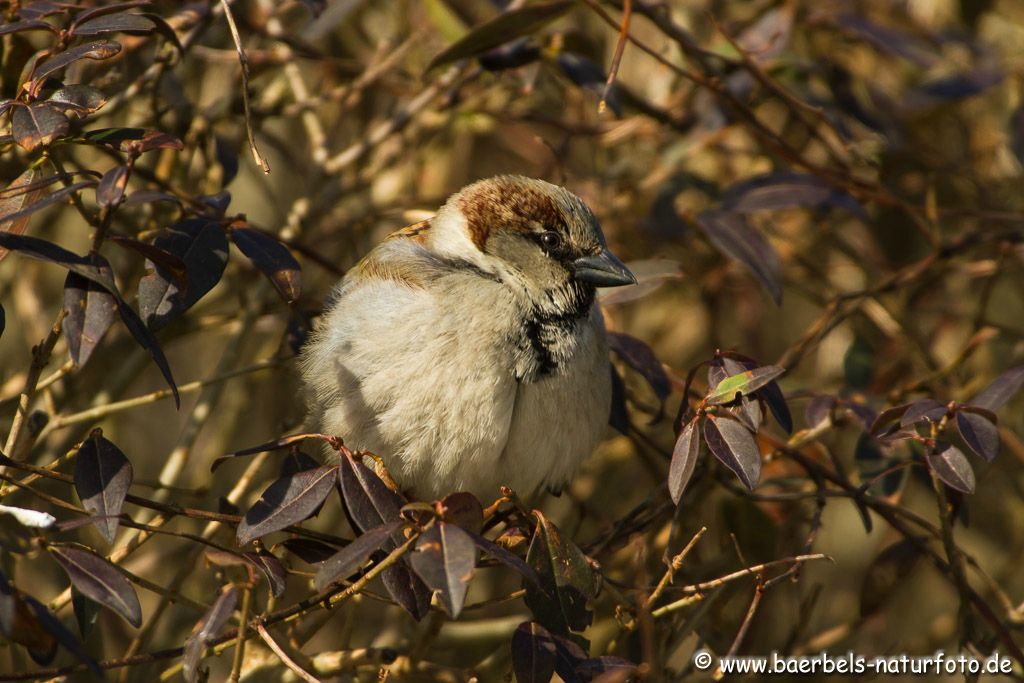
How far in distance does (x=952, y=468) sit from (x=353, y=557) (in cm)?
99

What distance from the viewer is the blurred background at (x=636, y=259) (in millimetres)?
2260

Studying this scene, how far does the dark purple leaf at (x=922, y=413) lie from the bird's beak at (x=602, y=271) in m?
0.74

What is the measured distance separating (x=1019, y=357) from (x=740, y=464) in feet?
5.41

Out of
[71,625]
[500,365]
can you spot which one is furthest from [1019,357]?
[71,625]

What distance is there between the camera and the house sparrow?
2176 millimetres

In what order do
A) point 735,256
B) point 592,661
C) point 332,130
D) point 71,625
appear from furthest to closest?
point 332,130
point 71,625
point 735,256
point 592,661

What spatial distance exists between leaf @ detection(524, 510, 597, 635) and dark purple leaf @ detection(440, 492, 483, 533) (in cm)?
14

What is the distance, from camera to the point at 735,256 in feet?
7.82

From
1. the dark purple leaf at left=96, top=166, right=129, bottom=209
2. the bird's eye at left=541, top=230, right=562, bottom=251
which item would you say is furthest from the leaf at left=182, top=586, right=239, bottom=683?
the bird's eye at left=541, top=230, right=562, bottom=251

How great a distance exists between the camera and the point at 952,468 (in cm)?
180

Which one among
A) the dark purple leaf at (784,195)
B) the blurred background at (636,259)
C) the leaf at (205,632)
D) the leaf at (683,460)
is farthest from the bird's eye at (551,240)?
the leaf at (205,632)

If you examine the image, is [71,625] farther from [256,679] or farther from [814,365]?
[814,365]

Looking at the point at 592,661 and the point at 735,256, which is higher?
the point at 735,256

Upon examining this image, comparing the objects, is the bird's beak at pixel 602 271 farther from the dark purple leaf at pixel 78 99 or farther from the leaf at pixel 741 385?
the dark purple leaf at pixel 78 99
